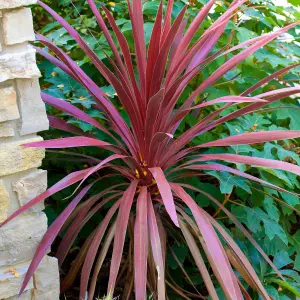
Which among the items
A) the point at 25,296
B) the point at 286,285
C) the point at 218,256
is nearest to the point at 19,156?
the point at 25,296

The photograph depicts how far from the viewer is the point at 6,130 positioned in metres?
1.53

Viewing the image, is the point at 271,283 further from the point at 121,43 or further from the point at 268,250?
the point at 121,43

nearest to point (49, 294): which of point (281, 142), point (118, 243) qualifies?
point (118, 243)

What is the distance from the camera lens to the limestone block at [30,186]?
160 centimetres

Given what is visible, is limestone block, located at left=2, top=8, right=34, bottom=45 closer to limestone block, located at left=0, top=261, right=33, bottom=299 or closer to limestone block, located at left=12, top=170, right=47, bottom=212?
limestone block, located at left=12, top=170, right=47, bottom=212

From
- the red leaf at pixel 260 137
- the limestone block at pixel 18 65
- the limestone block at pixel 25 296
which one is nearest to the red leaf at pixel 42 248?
the limestone block at pixel 25 296

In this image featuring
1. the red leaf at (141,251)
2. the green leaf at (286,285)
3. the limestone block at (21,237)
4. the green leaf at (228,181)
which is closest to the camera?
the red leaf at (141,251)

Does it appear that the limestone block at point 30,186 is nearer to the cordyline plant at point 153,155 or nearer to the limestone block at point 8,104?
the cordyline plant at point 153,155

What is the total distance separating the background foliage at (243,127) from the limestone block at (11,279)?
0.48 m

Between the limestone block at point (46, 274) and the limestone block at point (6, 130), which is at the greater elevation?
the limestone block at point (6, 130)

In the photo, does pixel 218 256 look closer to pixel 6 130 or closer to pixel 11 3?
pixel 6 130

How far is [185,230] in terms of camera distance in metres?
1.78

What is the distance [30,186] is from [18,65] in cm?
38

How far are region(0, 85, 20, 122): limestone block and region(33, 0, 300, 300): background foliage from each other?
0.38 metres
